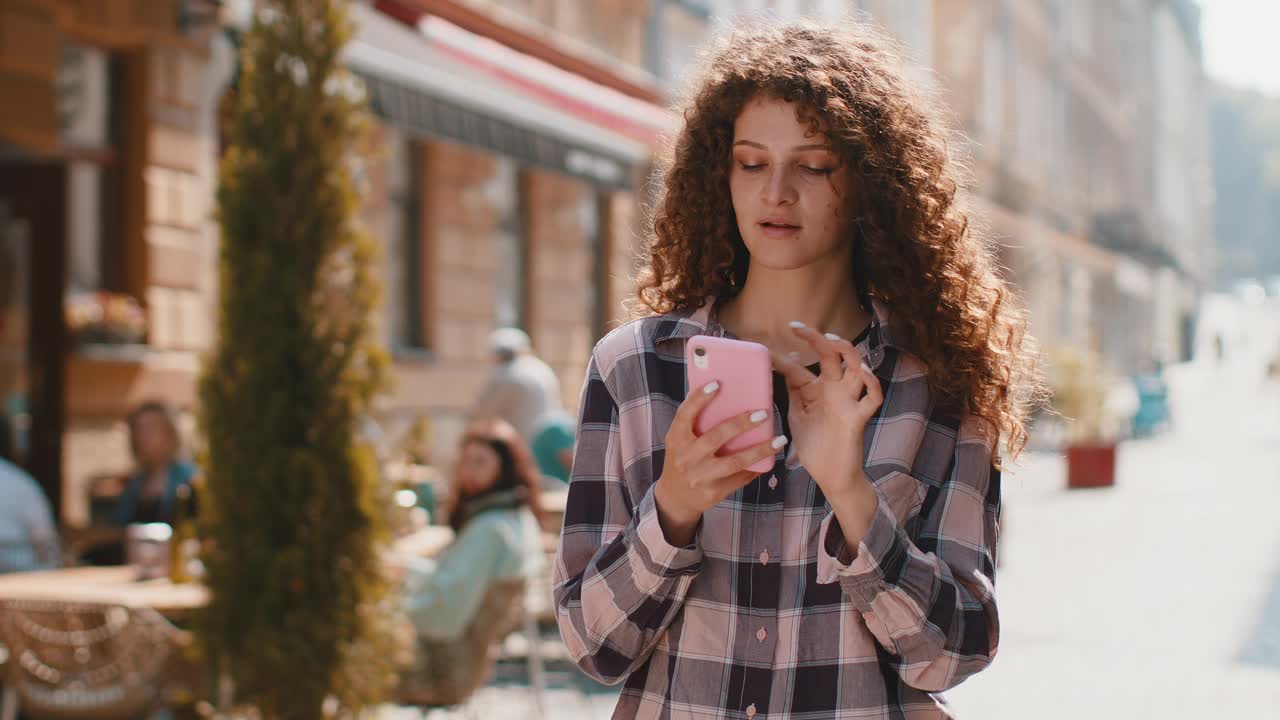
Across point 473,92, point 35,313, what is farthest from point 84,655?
point 473,92

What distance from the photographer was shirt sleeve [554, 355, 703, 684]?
6.49 ft

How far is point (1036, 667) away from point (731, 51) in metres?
6.43

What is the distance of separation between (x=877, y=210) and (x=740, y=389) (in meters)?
0.38

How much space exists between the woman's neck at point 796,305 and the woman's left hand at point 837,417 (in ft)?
0.58

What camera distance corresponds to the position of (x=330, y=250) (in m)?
5.40

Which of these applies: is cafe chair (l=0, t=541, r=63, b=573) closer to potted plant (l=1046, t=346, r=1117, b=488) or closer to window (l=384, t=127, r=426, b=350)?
window (l=384, t=127, r=426, b=350)

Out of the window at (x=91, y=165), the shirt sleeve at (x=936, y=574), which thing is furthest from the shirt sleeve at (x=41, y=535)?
the shirt sleeve at (x=936, y=574)

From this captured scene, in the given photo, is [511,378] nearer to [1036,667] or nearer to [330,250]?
[1036,667]

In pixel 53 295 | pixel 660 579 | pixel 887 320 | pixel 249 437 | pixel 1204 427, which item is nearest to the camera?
pixel 660 579

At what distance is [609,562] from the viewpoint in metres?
2.04

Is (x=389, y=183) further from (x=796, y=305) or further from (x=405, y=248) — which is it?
(x=796, y=305)

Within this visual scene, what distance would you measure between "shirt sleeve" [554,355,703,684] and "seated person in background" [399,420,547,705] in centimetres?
379

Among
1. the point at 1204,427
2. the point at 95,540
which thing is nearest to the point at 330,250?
the point at 95,540

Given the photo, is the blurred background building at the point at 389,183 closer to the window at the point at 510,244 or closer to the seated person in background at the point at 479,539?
the window at the point at 510,244
